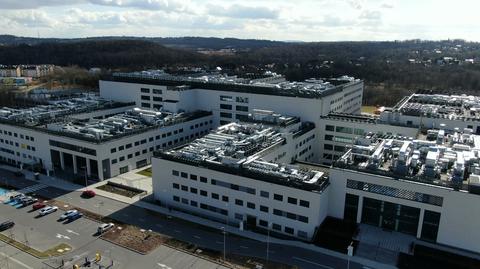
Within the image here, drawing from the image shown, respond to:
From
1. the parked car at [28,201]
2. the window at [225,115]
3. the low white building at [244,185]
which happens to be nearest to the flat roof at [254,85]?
the window at [225,115]

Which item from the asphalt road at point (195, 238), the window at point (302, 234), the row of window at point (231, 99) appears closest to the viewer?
the asphalt road at point (195, 238)

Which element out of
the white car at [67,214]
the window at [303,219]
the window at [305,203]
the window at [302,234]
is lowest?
the white car at [67,214]

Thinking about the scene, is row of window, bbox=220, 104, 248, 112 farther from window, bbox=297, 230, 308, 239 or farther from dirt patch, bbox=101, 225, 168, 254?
dirt patch, bbox=101, 225, 168, 254

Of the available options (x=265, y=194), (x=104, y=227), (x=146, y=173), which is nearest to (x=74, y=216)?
(x=104, y=227)

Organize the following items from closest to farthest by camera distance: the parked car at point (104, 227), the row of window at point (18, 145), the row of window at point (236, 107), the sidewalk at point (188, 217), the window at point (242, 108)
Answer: the sidewalk at point (188, 217) → the parked car at point (104, 227) → the row of window at point (18, 145) → the window at point (242, 108) → the row of window at point (236, 107)

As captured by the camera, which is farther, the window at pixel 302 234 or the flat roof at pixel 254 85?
the flat roof at pixel 254 85

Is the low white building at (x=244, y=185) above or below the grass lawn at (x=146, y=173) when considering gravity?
above

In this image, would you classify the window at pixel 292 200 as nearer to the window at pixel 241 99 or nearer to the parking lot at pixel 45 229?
the parking lot at pixel 45 229

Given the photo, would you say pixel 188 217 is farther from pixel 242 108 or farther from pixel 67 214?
pixel 242 108
